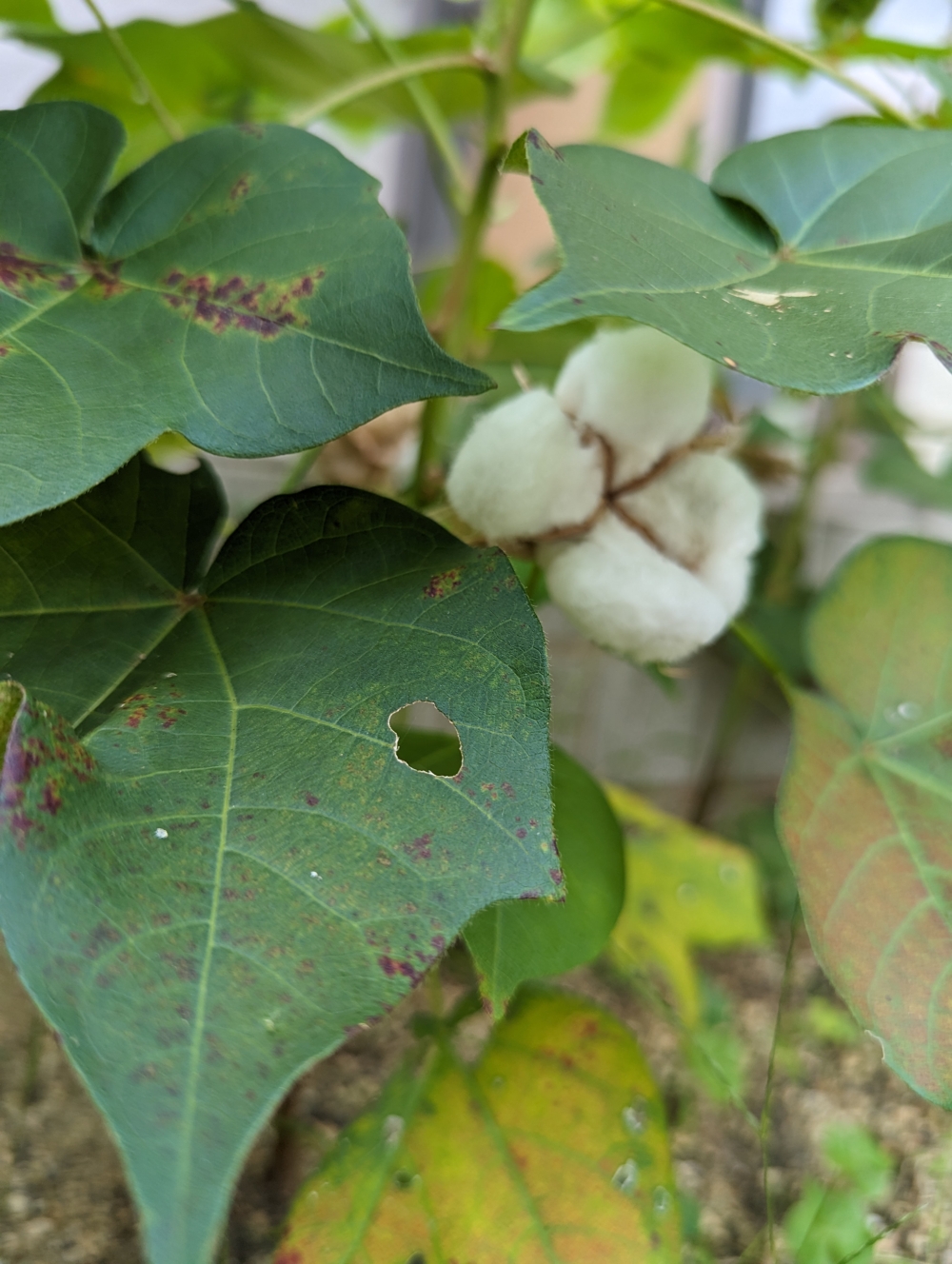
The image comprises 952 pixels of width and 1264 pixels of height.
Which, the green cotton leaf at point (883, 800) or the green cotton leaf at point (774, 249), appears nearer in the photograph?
the green cotton leaf at point (774, 249)

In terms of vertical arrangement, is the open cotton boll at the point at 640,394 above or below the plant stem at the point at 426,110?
below

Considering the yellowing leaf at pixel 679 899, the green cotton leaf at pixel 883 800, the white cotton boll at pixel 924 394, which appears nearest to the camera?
the green cotton leaf at pixel 883 800

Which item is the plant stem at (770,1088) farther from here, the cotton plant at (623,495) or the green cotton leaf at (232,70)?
the green cotton leaf at (232,70)

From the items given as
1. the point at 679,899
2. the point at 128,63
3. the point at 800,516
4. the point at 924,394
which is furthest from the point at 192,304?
the point at 924,394

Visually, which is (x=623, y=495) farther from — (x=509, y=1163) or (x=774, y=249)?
(x=509, y=1163)

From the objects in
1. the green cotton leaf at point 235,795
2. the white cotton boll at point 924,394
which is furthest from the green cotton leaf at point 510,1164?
the white cotton boll at point 924,394

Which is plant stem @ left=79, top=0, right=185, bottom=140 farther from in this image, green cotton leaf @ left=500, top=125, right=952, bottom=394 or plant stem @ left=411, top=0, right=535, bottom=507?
green cotton leaf @ left=500, top=125, right=952, bottom=394

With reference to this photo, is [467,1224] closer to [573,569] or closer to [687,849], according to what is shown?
[573,569]
